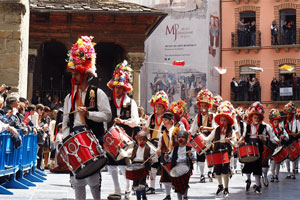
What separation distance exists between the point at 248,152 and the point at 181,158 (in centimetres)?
260

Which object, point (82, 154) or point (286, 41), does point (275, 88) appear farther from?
point (82, 154)

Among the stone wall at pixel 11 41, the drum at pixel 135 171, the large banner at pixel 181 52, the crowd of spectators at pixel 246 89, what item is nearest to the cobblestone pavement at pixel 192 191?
the drum at pixel 135 171

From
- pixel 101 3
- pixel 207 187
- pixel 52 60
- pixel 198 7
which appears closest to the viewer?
pixel 207 187

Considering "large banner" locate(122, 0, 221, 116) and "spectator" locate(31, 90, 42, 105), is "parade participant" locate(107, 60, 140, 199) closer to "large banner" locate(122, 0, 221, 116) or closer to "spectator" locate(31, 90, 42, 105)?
"spectator" locate(31, 90, 42, 105)

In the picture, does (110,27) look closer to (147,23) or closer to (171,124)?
(147,23)

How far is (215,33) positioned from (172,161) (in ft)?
92.8

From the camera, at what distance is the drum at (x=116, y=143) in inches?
340

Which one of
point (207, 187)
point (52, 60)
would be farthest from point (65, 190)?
point (52, 60)

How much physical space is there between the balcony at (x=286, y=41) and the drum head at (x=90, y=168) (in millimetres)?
31132

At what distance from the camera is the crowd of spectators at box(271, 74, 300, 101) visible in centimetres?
3519

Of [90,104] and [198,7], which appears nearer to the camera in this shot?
[90,104]

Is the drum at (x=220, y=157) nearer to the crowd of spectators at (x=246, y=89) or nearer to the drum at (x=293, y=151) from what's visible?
the drum at (x=293, y=151)

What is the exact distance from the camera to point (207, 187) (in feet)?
40.5

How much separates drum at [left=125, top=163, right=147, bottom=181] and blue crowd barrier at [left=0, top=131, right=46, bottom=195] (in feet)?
6.35
